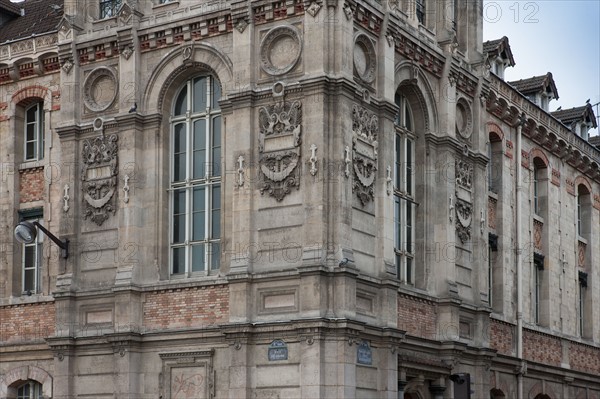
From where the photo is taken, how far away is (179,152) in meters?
29.0

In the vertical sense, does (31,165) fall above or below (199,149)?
above

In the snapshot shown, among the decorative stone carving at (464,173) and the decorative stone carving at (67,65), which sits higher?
the decorative stone carving at (67,65)

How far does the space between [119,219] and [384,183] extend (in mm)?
6164

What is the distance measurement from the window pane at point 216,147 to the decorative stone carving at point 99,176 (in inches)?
95.5

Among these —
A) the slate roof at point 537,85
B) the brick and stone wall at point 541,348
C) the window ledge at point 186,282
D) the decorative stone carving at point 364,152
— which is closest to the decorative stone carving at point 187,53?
the decorative stone carving at point 364,152

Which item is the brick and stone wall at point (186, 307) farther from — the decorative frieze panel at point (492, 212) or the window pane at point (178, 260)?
the decorative frieze panel at point (492, 212)

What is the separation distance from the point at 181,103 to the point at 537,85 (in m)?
16.7

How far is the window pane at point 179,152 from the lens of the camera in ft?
94.7

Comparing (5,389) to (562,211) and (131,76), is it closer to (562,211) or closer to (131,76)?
(131,76)

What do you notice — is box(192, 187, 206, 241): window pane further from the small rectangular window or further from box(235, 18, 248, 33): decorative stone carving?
the small rectangular window

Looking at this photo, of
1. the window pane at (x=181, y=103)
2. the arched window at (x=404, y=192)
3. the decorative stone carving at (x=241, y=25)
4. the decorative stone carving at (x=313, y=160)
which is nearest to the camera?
the decorative stone carving at (x=313, y=160)

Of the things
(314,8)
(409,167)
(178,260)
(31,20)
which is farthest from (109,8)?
(409,167)

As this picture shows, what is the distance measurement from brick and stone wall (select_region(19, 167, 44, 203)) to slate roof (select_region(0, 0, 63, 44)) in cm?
388

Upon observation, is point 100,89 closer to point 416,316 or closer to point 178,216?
point 178,216
